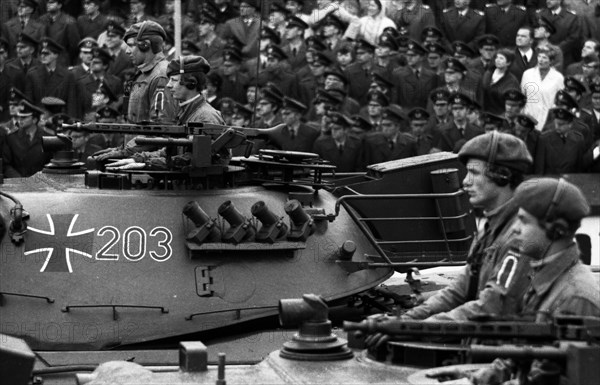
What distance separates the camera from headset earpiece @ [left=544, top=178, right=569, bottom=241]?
866cm

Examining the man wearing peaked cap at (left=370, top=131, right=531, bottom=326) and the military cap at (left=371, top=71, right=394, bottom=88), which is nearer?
the man wearing peaked cap at (left=370, top=131, right=531, bottom=326)

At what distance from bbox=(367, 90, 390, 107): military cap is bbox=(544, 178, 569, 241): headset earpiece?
42.5 feet

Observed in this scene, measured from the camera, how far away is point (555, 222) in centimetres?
870

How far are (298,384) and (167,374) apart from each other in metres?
0.87

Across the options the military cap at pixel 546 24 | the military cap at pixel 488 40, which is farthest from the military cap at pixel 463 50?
the military cap at pixel 546 24

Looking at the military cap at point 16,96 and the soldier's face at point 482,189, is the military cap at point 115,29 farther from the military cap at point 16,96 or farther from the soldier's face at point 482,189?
the soldier's face at point 482,189

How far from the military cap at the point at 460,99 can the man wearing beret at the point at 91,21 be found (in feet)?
22.0

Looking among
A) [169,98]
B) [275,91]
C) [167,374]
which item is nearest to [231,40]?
[275,91]

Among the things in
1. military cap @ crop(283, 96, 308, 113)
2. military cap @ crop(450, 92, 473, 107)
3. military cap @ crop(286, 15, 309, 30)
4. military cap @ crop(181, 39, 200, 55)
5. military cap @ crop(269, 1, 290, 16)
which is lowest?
military cap @ crop(283, 96, 308, 113)

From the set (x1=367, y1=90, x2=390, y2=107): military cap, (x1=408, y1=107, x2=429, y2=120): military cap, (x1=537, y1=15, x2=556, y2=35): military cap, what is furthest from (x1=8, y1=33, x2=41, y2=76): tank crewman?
(x1=537, y1=15, x2=556, y2=35): military cap

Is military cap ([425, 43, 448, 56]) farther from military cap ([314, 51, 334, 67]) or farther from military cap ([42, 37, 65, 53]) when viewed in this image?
military cap ([42, 37, 65, 53])

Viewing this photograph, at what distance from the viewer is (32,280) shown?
12023 millimetres

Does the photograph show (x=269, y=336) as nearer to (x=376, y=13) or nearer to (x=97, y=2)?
(x=376, y=13)

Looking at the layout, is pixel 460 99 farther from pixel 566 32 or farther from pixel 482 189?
pixel 482 189
